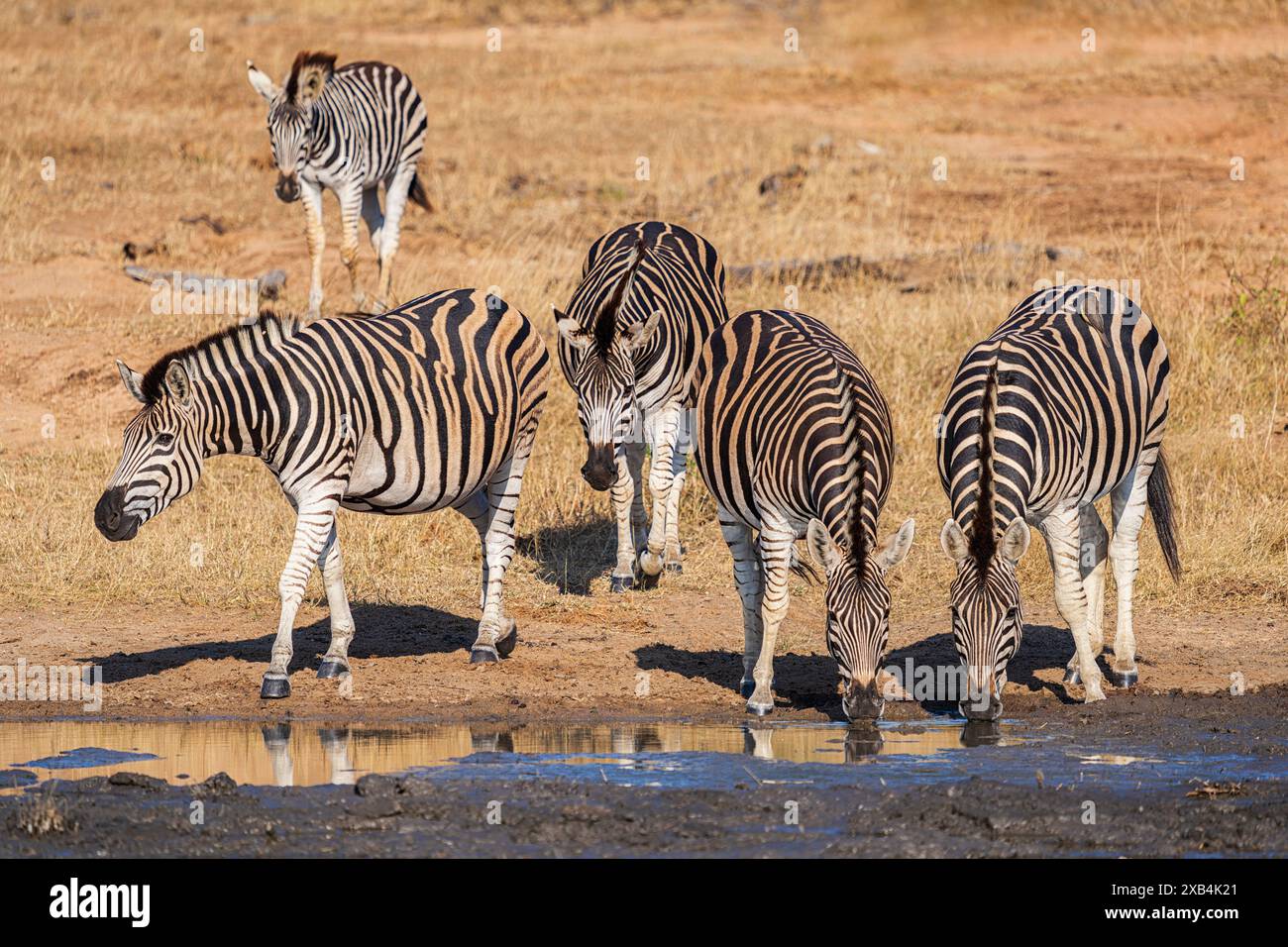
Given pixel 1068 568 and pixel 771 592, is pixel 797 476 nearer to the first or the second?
pixel 771 592

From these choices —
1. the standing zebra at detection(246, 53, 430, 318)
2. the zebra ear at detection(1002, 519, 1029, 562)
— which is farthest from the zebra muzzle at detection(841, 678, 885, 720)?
the standing zebra at detection(246, 53, 430, 318)

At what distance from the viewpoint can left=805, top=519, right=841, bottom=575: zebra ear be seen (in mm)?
7777

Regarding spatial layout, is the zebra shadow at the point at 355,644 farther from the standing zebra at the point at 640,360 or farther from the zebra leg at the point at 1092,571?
the zebra leg at the point at 1092,571

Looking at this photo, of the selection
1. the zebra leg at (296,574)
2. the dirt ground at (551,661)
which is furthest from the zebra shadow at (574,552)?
the zebra leg at (296,574)

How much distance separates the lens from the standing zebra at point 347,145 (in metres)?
15.0

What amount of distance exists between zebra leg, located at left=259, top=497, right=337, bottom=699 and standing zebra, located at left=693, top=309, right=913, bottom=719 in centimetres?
196

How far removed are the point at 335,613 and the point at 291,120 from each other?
7092 mm

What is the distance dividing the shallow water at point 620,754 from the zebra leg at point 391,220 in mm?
7635

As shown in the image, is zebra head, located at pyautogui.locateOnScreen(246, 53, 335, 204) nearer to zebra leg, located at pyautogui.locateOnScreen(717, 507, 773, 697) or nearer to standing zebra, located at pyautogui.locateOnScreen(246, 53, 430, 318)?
standing zebra, located at pyautogui.locateOnScreen(246, 53, 430, 318)

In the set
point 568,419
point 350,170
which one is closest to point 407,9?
point 350,170

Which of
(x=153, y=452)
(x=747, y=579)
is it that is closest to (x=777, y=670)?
(x=747, y=579)

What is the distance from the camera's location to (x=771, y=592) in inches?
331
